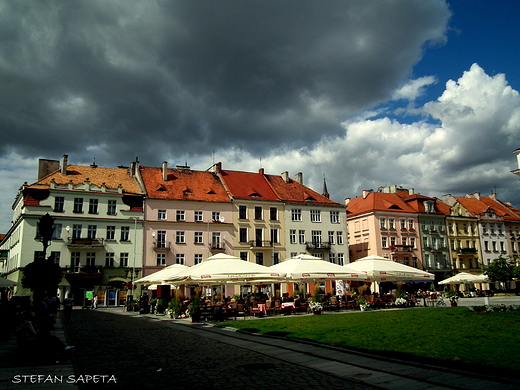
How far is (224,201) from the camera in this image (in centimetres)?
5459

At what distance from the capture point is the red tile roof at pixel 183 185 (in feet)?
174

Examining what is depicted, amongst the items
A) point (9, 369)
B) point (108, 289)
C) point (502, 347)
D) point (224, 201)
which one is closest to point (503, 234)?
point (224, 201)

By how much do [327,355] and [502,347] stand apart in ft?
14.2

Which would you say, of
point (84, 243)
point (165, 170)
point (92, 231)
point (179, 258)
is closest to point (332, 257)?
point (179, 258)

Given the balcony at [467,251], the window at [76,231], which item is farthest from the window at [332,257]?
the window at [76,231]

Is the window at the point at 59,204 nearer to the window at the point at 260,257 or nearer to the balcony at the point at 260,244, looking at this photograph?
the balcony at the point at 260,244

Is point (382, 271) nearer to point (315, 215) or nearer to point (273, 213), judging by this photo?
point (273, 213)

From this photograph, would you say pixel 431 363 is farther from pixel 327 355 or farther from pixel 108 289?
pixel 108 289

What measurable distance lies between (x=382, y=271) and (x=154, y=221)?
3111cm

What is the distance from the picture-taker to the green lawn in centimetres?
1027

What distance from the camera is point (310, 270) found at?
25.2 metres

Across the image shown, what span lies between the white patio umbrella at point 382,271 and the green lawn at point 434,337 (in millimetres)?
8243

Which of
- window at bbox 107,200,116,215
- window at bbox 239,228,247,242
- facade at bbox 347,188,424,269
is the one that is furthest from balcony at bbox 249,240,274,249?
window at bbox 107,200,116,215

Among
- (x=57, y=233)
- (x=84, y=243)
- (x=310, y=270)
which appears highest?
(x=57, y=233)
